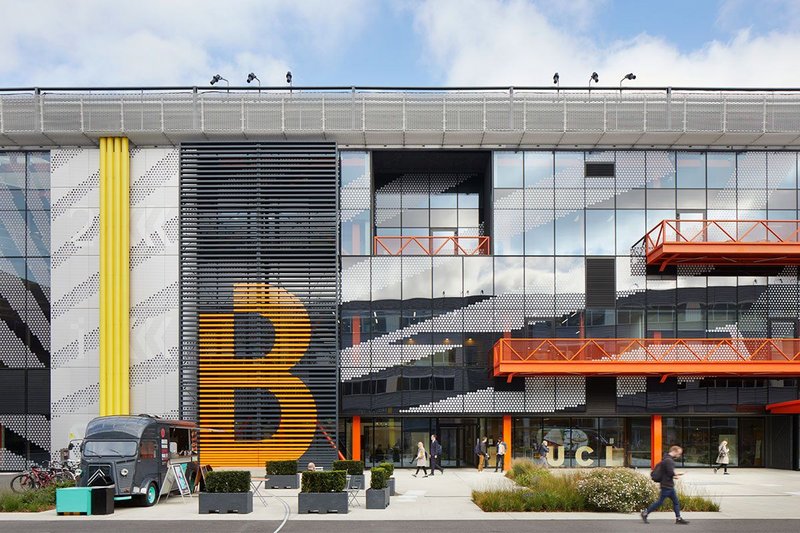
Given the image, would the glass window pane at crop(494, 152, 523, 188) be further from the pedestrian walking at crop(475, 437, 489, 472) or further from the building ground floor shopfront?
the pedestrian walking at crop(475, 437, 489, 472)

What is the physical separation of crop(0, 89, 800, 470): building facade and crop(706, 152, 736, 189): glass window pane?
0.36 feet

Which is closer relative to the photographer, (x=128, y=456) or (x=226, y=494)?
(x=226, y=494)

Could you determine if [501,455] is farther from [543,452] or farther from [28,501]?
[28,501]

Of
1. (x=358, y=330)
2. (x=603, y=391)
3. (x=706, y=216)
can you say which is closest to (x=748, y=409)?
(x=603, y=391)

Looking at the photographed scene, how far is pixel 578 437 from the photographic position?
3256 centimetres

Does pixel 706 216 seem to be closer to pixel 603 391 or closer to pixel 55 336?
pixel 603 391

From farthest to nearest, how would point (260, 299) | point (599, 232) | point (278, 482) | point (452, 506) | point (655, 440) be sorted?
point (599, 232), point (655, 440), point (260, 299), point (278, 482), point (452, 506)

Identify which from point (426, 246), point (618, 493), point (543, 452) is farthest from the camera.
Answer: point (426, 246)

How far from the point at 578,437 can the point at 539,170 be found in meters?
10.5

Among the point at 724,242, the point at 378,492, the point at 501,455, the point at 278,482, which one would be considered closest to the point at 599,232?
the point at 724,242

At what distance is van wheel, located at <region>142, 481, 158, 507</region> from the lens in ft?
68.3

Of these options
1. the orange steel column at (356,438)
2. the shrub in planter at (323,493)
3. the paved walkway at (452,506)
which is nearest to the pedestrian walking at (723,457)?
the paved walkway at (452,506)

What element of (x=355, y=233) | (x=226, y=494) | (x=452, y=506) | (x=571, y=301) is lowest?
(x=452, y=506)

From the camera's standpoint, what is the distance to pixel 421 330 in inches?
1267
